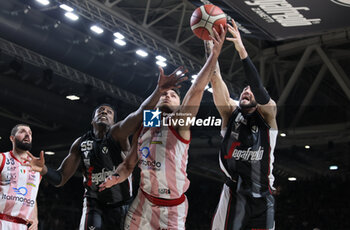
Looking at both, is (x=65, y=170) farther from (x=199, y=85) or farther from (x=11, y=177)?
(x=199, y=85)

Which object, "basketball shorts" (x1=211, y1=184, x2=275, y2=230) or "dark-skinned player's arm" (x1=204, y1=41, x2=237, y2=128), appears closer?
"basketball shorts" (x1=211, y1=184, x2=275, y2=230)

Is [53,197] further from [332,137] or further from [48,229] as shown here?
[332,137]

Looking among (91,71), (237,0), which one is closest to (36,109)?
(91,71)

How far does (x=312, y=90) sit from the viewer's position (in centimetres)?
1435

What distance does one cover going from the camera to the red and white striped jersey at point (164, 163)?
4.66 m

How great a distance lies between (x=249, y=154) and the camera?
4762mm

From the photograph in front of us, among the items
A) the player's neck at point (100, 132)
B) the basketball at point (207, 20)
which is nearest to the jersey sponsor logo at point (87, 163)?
the player's neck at point (100, 132)

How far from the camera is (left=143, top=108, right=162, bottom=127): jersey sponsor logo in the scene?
4.91 m

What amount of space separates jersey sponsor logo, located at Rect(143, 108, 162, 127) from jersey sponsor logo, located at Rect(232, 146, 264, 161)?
0.81m

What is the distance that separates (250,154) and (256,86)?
696 mm

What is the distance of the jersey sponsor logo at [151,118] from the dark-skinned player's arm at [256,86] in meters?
0.99

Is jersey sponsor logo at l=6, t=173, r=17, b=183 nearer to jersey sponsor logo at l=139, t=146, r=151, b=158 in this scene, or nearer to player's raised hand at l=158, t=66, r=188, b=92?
jersey sponsor logo at l=139, t=146, r=151, b=158

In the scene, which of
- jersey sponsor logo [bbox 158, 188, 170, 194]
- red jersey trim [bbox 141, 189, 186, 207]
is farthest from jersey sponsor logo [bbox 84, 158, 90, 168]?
jersey sponsor logo [bbox 158, 188, 170, 194]

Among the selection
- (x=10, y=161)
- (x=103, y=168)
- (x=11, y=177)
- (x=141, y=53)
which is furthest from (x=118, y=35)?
(x=103, y=168)
